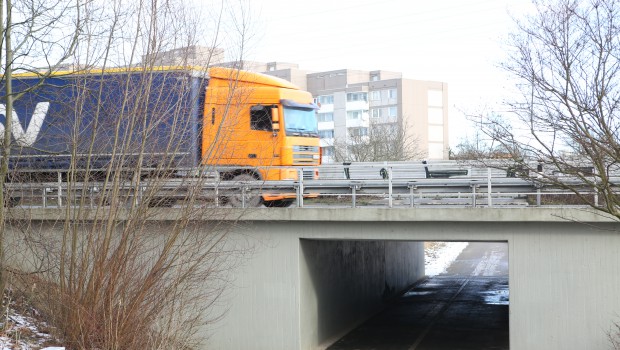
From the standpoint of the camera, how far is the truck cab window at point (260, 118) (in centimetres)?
1897

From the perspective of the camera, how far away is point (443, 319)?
22.5m

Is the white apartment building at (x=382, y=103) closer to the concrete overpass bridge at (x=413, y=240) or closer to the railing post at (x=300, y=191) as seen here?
the concrete overpass bridge at (x=413, y=240)

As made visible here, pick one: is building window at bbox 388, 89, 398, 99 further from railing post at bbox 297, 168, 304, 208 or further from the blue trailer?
the blue trailer

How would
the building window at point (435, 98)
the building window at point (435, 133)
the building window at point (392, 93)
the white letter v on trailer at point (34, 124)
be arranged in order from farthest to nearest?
1. the building window at point (435, 133)
2. the building window at point (435, 98)
3. the building window at point (392, 93)
4. the white letter v on trailer at point (34, 124)

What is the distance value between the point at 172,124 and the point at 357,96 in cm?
6936

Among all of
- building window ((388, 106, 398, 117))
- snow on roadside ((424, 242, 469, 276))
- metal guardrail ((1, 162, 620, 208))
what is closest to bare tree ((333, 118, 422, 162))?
snow on roadside ((424, 242, 469, 276))

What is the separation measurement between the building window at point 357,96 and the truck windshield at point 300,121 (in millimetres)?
63373

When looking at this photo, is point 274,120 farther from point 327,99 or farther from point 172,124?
point 327,99

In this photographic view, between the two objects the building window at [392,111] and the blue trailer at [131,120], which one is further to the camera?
the building window at [392,111]

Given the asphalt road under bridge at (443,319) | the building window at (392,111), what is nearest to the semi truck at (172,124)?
the asphalt road under bridge at (443,319)

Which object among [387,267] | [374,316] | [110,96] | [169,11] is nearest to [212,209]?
[110,96]

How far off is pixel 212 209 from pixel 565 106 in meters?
7.37

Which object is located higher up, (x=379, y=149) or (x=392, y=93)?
(x=392, y=93)

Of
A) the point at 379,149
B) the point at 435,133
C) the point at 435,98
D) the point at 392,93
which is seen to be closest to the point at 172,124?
the point at 379,149
